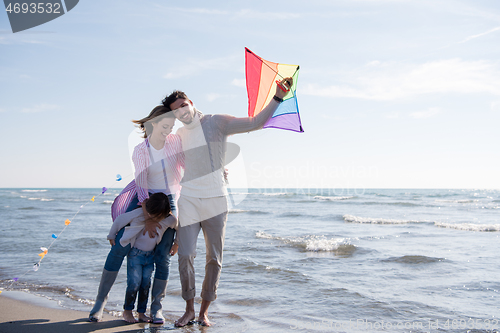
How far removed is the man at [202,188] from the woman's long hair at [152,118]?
5cm

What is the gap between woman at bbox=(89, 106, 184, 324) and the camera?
2928mm

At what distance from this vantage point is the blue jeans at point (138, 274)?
9.53ft

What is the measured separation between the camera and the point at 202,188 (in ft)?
9.76

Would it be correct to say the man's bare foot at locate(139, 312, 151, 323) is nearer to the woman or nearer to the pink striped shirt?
the woman

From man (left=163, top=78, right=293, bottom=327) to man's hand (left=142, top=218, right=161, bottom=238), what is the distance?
195mm

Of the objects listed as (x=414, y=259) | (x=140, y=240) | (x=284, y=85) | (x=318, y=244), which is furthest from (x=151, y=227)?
(x=318, y=244)

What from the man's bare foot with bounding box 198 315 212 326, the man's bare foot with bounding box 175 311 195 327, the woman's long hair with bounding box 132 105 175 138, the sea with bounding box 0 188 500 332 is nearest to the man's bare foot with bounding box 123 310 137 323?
the sea with bounding box 0 188 500 332

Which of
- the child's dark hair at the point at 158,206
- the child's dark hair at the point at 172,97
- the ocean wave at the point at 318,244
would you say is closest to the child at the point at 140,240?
the child's dark hair at the point at 158,206

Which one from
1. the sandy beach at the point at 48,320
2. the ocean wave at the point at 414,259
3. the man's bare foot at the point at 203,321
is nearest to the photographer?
the sandy beach at the point at 48,320

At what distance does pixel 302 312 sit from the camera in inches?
141

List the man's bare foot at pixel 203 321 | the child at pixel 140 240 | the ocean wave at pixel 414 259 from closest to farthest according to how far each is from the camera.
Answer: the child at pixel 140 240 < the man's bare foot at pixel 203 321 < the ocean wave at pixel 414 259

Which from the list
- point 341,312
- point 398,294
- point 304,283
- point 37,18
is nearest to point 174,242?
point 341,312

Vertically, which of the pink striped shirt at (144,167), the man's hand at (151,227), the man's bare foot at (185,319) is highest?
the pink striped shirt at (144,167)

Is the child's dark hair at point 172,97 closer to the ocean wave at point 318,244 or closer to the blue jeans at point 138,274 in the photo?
the blue jeans at point 138,274
